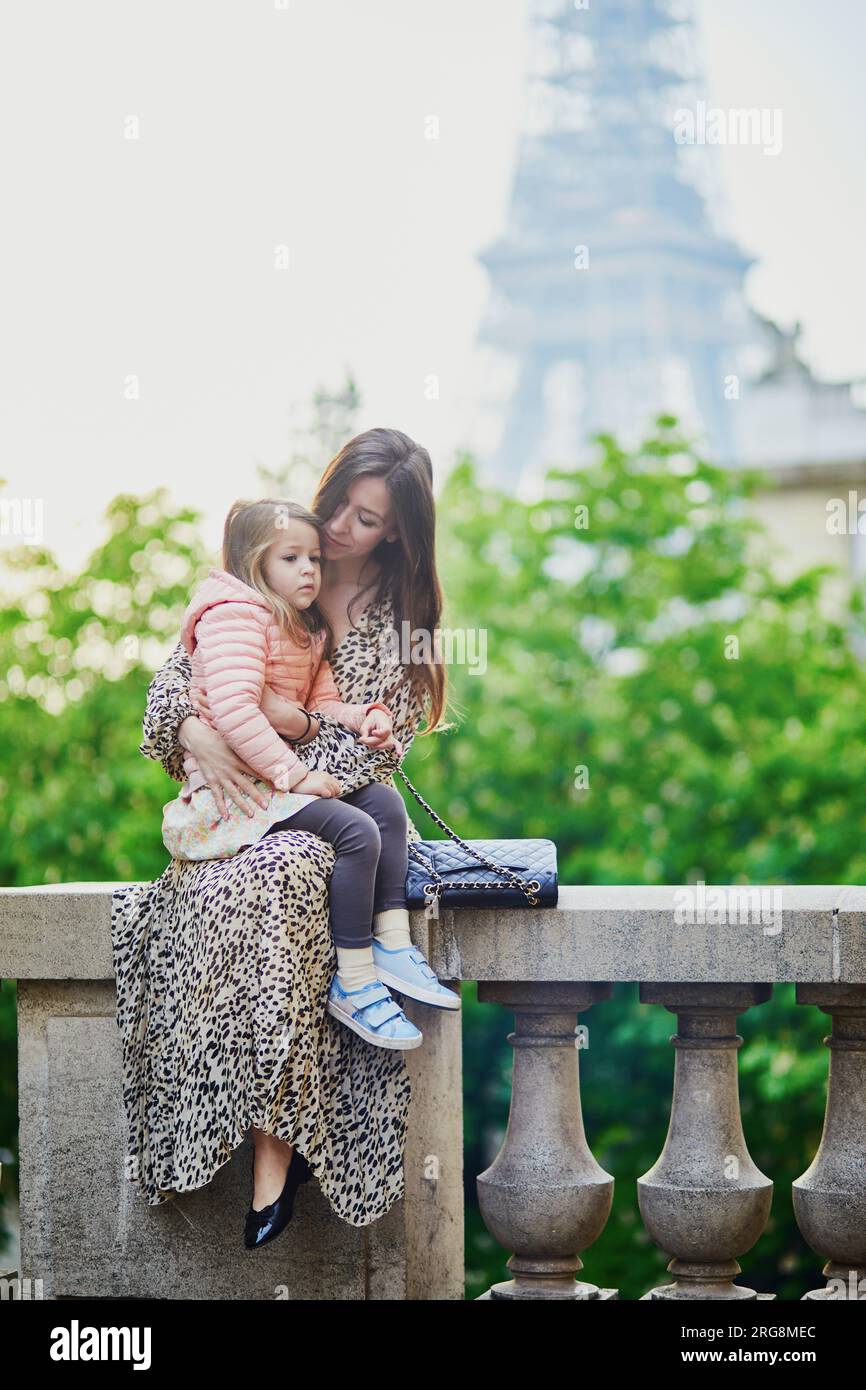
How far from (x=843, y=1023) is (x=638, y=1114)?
1116 cm

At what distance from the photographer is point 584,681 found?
1836 cm

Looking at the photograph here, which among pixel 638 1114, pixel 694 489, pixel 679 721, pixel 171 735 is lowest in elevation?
pixel 638 1114

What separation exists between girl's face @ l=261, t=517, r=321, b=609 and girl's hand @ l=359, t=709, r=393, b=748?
329 millimetres

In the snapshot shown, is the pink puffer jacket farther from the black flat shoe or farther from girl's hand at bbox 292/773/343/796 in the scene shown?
the black flat shoe

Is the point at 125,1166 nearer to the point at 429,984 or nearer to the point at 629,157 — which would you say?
the point at 429,984

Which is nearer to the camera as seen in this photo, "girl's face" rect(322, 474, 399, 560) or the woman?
the woman

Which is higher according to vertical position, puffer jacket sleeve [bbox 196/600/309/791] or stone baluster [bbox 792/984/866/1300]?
puffer jacket sleeve [bbox 196/600/309/791]

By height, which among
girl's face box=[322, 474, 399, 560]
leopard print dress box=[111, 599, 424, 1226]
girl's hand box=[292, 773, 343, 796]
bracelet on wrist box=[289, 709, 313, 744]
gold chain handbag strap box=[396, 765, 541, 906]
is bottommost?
leopard print dress box=[111, 599, 424, 1226]

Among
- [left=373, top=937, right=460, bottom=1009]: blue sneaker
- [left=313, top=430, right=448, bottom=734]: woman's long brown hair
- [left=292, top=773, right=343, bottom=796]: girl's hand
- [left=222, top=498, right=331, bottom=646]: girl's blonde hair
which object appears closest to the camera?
[left=373, top=937, right=460, bottom=1009]: blue sneaker

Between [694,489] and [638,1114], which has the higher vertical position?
[694,489]

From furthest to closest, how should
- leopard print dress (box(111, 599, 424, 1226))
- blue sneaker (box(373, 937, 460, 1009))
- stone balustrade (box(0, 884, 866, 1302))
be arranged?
1. stone balustrade (box(0, 884, 866, 1302))
2. blue sneaker (box(373, 937, 460, 1009))
3. leopard print dress (box(111, 599, 424, 1226))

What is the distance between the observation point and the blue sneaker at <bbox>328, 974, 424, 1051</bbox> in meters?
4.00

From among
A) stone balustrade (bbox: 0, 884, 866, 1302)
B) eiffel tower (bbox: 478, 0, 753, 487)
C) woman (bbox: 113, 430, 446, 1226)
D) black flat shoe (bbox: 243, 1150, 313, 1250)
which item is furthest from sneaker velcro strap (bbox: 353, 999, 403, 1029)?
eiffel tower (bbox: 478, 0, 753, 487)
